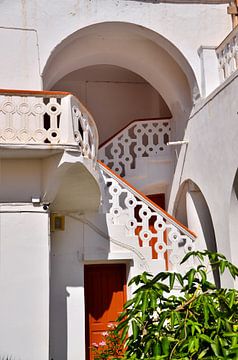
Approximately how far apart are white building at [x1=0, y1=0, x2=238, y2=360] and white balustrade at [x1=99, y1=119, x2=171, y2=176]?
25mm

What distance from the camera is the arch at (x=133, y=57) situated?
26.8ft

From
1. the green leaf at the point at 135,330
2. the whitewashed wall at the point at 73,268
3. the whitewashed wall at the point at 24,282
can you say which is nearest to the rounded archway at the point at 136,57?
the whitewashed wall at the point at 73,268

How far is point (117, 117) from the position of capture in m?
11.8

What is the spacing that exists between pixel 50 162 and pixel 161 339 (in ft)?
10.0

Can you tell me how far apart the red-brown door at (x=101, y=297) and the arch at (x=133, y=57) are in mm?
3498

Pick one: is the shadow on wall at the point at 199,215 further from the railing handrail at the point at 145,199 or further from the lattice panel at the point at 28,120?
the lattice panel at the point at 28,120

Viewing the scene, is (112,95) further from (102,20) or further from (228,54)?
(228,54)

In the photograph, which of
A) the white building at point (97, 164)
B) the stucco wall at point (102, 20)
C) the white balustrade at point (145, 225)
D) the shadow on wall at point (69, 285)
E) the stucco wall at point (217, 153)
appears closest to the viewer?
the white building at point (97, 164)

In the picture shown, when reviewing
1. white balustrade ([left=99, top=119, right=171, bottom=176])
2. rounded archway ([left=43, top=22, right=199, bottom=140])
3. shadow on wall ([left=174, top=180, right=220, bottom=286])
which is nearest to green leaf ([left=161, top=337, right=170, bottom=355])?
shadow on wall ([left=174, top=180, right=220, bottom=286])

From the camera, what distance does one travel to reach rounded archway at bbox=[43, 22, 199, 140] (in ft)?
26.8

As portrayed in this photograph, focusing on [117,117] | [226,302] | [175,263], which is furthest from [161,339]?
[117,117]

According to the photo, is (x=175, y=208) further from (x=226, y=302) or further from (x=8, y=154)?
(x=226, y=302)

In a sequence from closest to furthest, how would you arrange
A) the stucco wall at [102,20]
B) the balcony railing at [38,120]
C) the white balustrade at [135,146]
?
1. the balcony railing at [38,120]
2. the stucco wall at [102,20]
3. the white balustrade at [135,146]

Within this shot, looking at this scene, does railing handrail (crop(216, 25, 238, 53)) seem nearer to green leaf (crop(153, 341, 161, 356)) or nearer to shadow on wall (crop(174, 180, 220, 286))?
shadow on wall (crop(174, 180, 220, 286))
